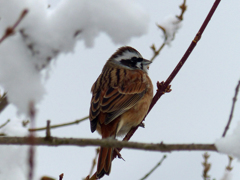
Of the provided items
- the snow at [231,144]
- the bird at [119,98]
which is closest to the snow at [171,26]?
the bird at [119,98]

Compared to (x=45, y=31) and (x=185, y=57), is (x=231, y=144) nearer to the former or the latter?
(x=45, y=31)

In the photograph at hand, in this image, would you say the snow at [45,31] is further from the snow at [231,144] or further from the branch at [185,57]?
the branch at [185,57]

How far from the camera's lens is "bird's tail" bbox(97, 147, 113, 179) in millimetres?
4031

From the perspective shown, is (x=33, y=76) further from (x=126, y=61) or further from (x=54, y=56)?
(x=126, y=61)

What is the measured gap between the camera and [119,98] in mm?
5012

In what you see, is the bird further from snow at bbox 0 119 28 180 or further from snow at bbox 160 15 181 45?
snow at bbox 0 119 28 180

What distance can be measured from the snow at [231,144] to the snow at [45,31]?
79 centimetres

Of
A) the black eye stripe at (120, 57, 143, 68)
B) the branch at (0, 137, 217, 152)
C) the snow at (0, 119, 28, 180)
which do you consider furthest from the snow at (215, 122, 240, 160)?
the black eye stripe at (120, 57, 143, 68)

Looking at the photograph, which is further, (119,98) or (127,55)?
(127,55)

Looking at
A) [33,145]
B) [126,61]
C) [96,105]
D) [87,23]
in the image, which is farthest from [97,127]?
[33,145]

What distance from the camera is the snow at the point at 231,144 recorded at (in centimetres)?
214

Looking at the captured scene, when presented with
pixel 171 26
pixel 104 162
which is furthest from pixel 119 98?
pixel 171 26

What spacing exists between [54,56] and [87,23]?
27 cm

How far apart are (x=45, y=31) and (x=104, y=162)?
7.88ft
